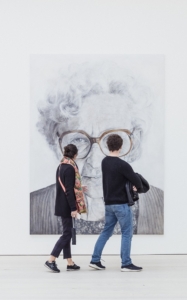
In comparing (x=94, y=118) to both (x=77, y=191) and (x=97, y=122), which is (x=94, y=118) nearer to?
(x=97, y=122)

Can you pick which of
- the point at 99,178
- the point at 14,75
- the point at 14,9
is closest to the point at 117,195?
the point at 99,178

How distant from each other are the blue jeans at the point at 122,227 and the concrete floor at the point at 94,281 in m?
0.21

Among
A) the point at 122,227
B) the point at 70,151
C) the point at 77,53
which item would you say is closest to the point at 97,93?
the point at 77,53

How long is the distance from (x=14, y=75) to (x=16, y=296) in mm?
3377

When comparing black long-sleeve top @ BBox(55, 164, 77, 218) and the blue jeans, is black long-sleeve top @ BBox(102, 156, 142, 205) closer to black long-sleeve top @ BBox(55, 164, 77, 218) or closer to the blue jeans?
the blue jeans

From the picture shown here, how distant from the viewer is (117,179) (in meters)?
7.33

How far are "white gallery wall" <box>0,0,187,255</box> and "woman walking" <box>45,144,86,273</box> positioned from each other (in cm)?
109

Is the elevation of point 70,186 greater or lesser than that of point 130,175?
lesser

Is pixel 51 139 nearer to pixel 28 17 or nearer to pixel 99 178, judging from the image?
pixel 99 178

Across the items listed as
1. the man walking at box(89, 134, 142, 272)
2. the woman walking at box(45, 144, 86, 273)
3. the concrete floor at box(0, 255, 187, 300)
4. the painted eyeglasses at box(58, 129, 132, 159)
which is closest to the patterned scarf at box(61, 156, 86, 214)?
the woman walking at box(45, 144, 86, 273)

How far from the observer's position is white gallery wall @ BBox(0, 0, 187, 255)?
852 centimetres

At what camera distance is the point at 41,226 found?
8.51 meters

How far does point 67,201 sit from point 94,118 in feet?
4.93

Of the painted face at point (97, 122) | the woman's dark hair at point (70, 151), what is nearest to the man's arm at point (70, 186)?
the woman's dark hair at point (70, 151)
